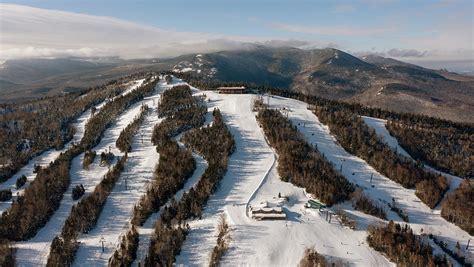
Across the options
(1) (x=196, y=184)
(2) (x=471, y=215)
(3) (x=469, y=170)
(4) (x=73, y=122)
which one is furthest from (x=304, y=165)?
(4) (x=73, y=122)

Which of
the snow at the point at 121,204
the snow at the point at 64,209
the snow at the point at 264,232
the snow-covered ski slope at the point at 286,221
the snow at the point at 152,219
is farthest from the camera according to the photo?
the snow at the point at 64,209

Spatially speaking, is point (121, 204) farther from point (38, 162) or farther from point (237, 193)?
point (38, 162)

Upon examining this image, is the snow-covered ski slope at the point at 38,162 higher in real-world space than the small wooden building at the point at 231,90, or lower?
lower

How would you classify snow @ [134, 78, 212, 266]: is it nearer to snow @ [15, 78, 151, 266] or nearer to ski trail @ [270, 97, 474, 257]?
snow @ [15, 78, 151, 266]

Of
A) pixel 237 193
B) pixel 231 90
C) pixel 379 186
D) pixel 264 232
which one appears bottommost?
pixel 264 232

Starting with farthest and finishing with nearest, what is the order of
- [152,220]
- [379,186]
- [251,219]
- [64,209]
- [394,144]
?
[394,144] → [379,186] → [64,209] → [152,220] → [251,219]

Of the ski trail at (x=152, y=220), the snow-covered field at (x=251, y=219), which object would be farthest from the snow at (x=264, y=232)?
the ski trail at (x=152, y=220)

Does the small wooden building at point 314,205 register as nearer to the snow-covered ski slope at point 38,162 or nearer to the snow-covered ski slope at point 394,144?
the snow-covered ski slope at point 394,144

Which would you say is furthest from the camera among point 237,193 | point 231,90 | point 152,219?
point 231,90

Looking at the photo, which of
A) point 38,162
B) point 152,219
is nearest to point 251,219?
point 152,219
